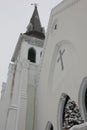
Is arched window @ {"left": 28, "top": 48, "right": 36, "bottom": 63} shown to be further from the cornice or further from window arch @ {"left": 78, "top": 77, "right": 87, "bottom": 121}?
window arch @ {"left": 78, "top": 77, "right": 87, "bottom": 121}

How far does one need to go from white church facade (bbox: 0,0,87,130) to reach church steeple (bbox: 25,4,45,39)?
5550 millimetres

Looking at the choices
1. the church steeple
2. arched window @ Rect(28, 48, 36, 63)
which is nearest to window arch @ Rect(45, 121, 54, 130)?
arched window @ Rect(28, 48, 36, 63)

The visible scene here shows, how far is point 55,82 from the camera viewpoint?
11156 mm

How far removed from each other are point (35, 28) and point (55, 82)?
11.0m

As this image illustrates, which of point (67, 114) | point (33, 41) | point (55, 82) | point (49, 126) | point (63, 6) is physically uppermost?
point (33, 41)

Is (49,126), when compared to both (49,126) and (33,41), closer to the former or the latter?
(49,126)

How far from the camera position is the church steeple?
64.6 ft

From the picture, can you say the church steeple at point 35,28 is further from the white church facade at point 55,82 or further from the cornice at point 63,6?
A: the cornice at point 63,6

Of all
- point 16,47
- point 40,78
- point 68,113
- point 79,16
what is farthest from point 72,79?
point 16,47

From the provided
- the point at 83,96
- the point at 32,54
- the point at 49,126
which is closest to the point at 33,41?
the point at 32,54

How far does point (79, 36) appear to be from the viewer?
30.8 ft

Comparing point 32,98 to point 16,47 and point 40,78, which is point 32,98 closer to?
point 40,78

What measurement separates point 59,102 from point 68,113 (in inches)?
34.1

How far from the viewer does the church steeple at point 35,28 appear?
19675 mm
